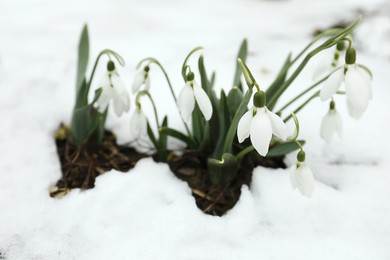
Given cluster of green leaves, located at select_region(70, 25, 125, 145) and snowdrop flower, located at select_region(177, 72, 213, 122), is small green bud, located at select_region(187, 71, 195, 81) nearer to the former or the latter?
snowdrop flower, located at select_region(177, 72, 213, 122)

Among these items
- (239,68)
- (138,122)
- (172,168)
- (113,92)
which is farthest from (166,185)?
(239,68)

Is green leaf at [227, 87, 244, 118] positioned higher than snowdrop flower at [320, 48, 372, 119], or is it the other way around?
snowdrop flower at [320, 48, 372, 119]

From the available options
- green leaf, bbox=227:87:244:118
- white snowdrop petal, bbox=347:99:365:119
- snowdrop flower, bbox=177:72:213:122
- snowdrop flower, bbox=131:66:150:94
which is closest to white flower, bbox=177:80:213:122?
snowdrop flower, bbox=177:72:213:122

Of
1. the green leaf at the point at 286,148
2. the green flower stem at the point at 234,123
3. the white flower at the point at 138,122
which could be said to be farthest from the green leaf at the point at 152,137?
the green leaf at the point at 286,148

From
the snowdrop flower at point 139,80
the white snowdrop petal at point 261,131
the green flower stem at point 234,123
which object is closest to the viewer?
the white snowdrop petal at point 261,131

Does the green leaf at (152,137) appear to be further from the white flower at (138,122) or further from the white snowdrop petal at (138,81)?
the white snowdrop petal at (138,81)

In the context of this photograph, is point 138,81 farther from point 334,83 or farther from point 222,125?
point 334,83
